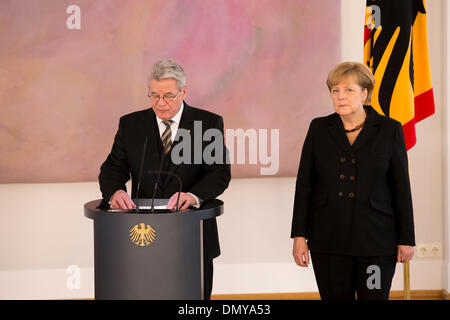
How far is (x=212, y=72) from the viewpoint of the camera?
3.64 m

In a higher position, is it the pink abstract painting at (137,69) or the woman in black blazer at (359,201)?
the pink abstract painting at (137,69)

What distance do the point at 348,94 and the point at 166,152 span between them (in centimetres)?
78

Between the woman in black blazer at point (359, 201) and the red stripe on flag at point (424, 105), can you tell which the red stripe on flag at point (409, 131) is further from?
the woman in black blazer at point (359, 201)

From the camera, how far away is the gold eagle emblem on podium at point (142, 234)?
1.72m

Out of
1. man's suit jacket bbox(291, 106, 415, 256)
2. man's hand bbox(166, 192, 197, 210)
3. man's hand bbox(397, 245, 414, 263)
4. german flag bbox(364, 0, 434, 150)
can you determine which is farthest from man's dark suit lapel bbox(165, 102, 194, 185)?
german flag bbox(364, 0, 434, 150)

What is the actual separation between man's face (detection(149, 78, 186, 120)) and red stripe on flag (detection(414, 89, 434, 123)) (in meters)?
1.71

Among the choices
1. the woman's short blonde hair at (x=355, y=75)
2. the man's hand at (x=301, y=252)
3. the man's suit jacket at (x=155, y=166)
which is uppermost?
the woman's short blonde hair at (x=355, y=75)

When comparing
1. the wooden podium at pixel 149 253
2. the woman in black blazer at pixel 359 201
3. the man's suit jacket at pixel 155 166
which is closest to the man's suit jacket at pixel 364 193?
the woman in black blazer at pixel 359 201

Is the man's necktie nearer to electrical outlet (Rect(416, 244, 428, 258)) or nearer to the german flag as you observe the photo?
the german flag

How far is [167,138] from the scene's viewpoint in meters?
2.26

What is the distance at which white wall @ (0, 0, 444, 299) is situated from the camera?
3.67 m

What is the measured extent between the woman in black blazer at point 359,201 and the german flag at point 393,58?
1056 mm

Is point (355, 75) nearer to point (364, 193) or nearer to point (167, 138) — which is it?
point (364, 193)
